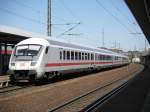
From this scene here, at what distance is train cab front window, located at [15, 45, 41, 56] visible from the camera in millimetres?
19906

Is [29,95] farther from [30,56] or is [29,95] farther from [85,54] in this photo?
[85,54]

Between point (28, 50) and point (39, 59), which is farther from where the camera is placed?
point (28, 50)

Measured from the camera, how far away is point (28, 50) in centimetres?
2014

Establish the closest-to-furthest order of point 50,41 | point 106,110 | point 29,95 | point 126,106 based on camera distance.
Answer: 1. point 106,110
2. point 126,106
3. point 29,95
4. point 50,41

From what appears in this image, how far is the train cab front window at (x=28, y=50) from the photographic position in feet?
65.3

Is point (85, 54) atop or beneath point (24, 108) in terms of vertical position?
atop

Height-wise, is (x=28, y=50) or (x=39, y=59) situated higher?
(x=28, y=50)

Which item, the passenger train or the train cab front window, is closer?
the passenger train

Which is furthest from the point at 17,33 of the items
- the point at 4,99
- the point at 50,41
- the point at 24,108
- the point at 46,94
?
the point at 24,108

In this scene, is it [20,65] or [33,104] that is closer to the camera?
[33,104]

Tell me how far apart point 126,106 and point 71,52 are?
1353 cm

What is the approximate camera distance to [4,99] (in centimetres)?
1391

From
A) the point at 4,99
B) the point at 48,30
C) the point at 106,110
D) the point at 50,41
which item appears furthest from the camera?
the point at 48,30

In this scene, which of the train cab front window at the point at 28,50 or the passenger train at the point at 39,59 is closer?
the passenger train at the point at 39,59
